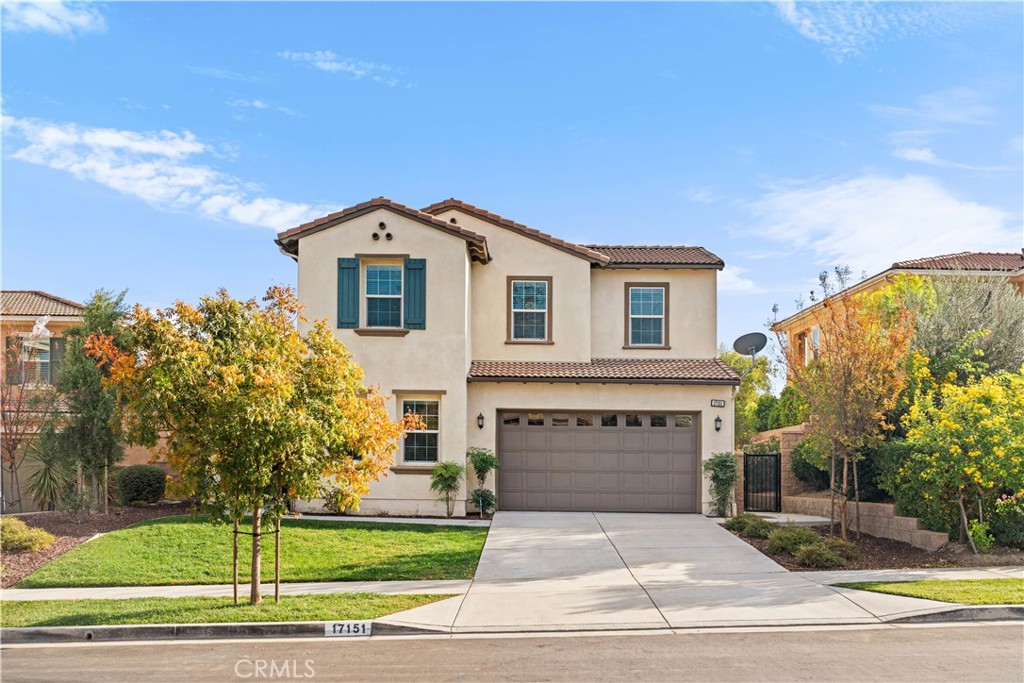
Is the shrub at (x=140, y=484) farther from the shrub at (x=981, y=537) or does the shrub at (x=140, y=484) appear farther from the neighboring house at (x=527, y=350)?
the shrub at (x=981, y=537)

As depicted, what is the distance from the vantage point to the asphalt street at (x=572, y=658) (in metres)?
8.01

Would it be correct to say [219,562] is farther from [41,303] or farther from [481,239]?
[41,303]

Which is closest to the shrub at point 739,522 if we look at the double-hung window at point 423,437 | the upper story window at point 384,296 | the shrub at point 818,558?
the shrub at point 818,558

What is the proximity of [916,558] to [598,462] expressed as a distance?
732 centimetres

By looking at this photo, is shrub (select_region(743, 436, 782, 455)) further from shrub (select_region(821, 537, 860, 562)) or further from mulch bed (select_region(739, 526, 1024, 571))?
shrub (select_region(821, 537, 860, 562))

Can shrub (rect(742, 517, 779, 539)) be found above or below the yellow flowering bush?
below

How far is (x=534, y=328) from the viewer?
20.7m

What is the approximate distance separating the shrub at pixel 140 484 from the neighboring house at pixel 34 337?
81 centimetres

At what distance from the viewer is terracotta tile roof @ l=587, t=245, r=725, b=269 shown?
68.5ft

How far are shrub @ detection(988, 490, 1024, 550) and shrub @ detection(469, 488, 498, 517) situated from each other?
9722mm

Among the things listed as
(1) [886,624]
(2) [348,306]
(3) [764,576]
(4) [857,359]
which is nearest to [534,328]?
(2) [348,306]

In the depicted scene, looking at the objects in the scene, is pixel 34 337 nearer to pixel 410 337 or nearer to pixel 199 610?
pixel 410 337

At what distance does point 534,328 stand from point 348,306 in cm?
469

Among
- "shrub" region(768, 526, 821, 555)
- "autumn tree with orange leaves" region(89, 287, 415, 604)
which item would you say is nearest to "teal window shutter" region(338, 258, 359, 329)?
"autumn tree with orange leaves" region(89, 287, 415, 604)
